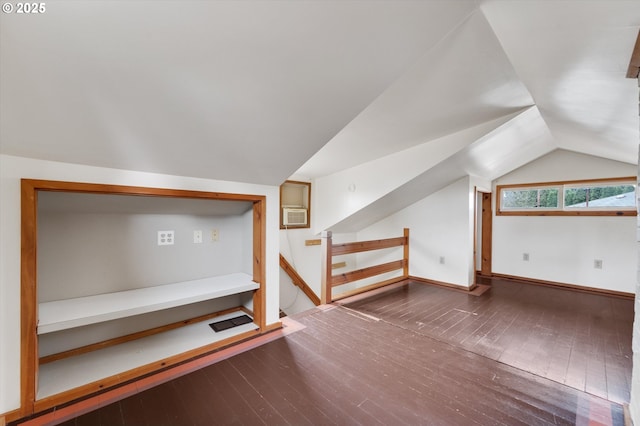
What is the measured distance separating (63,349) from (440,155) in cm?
416

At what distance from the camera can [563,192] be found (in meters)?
4.50

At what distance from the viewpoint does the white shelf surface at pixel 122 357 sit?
1.80m

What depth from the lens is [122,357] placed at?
2.11 m

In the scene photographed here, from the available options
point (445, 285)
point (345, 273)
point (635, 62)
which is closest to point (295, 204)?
point (345, 273)

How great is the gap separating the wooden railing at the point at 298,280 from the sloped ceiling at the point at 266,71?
2518 millimetres

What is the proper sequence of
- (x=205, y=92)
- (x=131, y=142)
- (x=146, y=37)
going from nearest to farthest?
(x=146, y=37) → (x=205, y=92) → (x=131, y=142)

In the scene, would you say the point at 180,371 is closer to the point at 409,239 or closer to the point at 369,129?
the point at 369,129

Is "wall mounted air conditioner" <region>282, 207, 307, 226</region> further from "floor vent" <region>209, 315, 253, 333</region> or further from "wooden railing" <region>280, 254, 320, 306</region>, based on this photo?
"floor vent" <region>209, 315, 253, 333</region>

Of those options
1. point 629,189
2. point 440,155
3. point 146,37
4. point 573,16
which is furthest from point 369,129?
point 629,189

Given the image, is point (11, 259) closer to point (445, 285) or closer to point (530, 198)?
point (445, 285)

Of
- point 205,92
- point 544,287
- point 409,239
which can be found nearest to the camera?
point 205,92

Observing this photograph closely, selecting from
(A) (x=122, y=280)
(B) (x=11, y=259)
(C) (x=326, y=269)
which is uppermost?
(B) (x=11, y=259)

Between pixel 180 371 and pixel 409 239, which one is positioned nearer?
pixel 180 371

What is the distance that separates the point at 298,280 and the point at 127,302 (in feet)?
9.86
